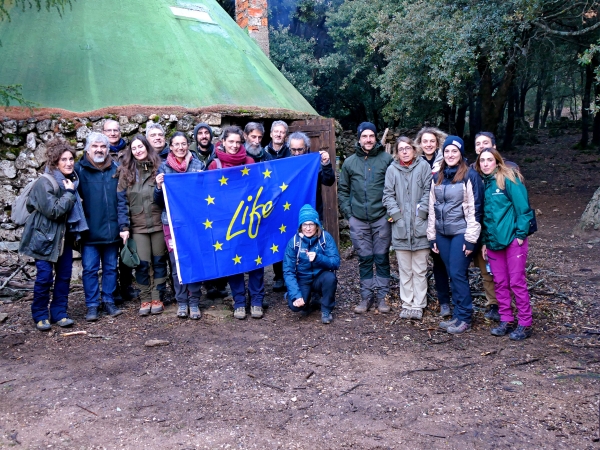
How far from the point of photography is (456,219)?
466 centimetres

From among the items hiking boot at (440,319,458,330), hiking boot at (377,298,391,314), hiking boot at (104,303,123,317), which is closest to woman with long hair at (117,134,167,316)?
hiking boot at (104,303,123,317)

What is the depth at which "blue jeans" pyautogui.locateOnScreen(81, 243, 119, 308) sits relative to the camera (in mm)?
5238

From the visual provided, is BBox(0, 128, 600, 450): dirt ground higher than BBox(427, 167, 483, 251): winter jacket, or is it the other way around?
BBox(427, 167, 483, 251): winter jacket

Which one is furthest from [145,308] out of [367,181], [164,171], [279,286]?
[367,181]

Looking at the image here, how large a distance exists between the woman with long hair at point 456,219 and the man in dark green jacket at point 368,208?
55 cm

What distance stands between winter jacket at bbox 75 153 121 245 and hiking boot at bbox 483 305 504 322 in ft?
12.0

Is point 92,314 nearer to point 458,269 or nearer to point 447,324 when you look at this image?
point 447,324

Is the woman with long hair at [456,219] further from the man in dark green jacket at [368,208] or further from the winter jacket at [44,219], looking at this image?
the winter jacket at [44,219]

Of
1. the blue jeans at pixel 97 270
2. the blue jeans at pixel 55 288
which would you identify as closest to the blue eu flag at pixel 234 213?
the blue jeans at pixel 97 270

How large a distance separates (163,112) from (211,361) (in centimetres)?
422

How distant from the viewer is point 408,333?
4.82 meters

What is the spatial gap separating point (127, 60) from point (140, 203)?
374 cm

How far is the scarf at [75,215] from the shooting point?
489cm

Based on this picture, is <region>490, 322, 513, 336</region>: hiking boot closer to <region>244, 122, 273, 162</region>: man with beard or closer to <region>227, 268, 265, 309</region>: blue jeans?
<region>227, 268, 265, 309</region>: blue jeans
